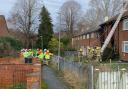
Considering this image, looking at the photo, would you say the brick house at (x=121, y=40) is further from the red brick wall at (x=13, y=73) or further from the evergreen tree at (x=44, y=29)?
the evergreen tree at (x=44, y=29)

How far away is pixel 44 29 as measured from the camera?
81.8 metres

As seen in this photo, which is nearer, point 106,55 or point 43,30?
point 106,55

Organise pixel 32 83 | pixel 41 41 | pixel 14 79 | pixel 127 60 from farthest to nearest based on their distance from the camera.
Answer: pixel 41 41 → pixel 127 60 → pixel 14 79 → pixel 32 83

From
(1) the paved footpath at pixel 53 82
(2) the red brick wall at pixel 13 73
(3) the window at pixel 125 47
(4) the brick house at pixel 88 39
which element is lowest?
→ (1) the paved footpath at pixel 53 82

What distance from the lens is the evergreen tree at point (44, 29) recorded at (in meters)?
80.1

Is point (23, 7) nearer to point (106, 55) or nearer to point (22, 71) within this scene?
point (106, 55)

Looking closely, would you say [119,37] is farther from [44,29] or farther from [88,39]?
[44,29]

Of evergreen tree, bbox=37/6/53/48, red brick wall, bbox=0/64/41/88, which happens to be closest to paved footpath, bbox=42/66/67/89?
red brick wall, bbox=0/64/41/88

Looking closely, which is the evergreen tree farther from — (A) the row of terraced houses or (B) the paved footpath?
(B) the paved footpath

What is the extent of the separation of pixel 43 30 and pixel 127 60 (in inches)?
1721

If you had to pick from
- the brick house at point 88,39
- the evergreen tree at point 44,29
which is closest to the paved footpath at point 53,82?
the brick house at point 88,39

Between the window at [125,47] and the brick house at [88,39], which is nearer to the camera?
the window at [125,47]

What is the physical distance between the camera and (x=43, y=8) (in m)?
85.1

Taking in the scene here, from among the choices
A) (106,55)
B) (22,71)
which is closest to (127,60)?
(106,55)
